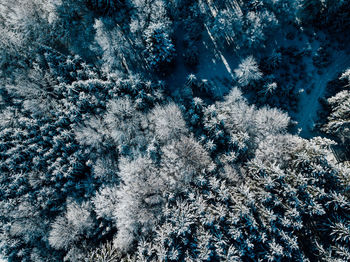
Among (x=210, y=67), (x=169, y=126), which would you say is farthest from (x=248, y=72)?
(x=169, y=126)

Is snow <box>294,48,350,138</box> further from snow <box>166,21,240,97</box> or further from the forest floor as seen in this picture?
snow <box>166,21,240,97</box>

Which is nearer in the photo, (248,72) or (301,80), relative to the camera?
(248,72)

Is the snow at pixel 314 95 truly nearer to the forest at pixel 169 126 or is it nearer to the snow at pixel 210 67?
the forest at pixel 169 126

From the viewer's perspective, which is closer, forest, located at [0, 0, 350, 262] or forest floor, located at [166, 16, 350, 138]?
forest, located at [0, 0, 350, 262]

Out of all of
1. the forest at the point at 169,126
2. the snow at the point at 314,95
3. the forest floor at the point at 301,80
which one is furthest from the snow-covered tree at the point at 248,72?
the snow at the point at 314,95

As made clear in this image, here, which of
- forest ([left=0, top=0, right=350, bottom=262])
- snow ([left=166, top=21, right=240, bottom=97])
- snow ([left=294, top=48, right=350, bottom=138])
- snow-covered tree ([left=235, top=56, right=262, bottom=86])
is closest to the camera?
forest ([left=0, top=0, right=350, bottom=262])

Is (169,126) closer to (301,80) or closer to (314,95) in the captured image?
(301,80)

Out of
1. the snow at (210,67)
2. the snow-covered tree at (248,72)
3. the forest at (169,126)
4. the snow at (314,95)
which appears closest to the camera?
the forest at (169,126)

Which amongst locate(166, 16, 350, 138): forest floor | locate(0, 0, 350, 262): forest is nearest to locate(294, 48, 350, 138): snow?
locate(166, 16, 350, 138): forest floor

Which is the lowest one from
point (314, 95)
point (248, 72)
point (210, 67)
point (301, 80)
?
point (314, 95)

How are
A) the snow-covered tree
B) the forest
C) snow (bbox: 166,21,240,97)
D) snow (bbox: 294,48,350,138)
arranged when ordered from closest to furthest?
1. the forest
2. the snow-covered tree
3. snow (bbox: 294,48,350,138)
4. snow (bbox: 166,21,240,97)
